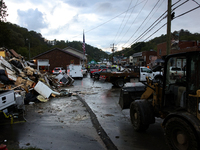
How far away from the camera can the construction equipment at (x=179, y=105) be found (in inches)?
124

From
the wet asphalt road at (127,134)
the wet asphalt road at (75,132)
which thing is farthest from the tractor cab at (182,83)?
the wet asphalt road at (75,132)

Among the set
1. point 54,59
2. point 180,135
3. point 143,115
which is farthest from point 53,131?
point 54,59

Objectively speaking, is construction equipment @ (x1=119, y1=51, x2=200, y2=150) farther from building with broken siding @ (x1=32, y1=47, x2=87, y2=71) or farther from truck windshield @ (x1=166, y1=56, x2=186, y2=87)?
building with broken siding @ (x1=32, y1=47, x2=87, y2=71)

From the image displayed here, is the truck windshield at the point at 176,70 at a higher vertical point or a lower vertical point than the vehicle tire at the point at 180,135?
higher

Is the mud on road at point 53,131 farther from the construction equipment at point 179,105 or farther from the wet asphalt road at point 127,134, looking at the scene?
the construction equipment at point 179,105

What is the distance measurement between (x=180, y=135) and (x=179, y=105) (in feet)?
2.33

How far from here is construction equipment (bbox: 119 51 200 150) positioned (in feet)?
10.3

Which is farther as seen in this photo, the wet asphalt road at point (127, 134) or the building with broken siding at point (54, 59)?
the building with broken siding at point (54, 59)

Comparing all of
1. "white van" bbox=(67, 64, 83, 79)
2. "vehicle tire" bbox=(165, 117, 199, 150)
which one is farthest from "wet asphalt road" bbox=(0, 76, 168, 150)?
"white van" bbox=(67, 64, 83, 79)

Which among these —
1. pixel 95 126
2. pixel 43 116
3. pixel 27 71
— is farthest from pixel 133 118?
pixel 27 71

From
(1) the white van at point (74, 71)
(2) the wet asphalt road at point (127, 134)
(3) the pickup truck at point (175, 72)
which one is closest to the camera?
(3) the pickup truck at point (175, 72)

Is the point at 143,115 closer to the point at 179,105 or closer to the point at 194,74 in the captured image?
the point at 179,105

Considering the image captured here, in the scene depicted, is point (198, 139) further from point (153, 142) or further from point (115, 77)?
point (115, 77)

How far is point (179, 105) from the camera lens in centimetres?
383
